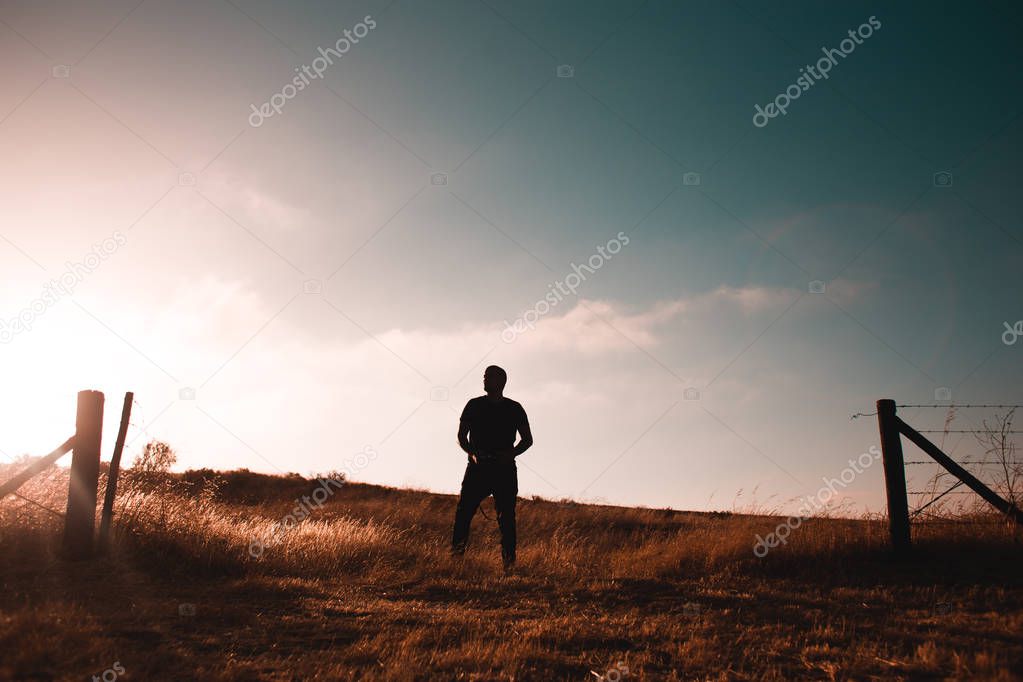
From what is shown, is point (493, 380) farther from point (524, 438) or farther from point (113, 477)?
point (113, 477)

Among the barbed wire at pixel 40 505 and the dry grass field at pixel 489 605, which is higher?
the barbed wire at pixel 40 505

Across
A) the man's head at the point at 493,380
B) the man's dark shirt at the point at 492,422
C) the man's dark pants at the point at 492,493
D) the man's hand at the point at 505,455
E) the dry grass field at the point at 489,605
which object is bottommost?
the dry grass field at the point at 489,605

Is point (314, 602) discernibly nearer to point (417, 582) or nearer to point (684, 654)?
point (417, 582)

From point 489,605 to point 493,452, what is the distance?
7.36ft

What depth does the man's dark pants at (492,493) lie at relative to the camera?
7.42m

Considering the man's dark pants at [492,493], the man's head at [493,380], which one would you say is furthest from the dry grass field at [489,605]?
the man's head at [493,380]

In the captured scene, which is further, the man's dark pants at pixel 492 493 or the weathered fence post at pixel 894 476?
the man's dark pants at pixel 492 493

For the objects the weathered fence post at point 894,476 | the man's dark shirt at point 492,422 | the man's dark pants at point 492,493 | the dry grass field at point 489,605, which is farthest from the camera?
the man's dark shirt at point 492,422

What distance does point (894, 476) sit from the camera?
7.16 m

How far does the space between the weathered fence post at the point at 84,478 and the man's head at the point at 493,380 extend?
4794 millimetres

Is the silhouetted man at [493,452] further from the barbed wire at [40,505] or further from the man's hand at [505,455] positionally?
the barbed wire at [40,505]

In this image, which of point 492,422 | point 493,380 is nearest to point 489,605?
point 492,422

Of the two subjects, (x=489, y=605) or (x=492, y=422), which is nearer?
(x=489, y=605)

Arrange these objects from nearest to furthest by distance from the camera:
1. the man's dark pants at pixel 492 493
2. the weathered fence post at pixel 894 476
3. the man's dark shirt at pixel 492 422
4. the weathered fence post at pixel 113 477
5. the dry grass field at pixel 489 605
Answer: the dry grass field at pixel 489 605 < the weathered fence post at pixel 894 476 < the weathered fence post at pixel 113 477 < the man's dark pants at pixel 492 493 < the man's dark shirt at pixel 492 422
